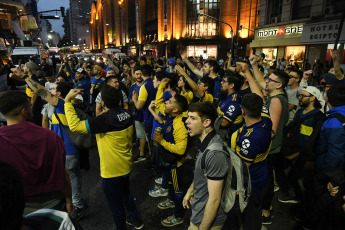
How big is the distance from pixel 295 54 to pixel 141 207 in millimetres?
21062

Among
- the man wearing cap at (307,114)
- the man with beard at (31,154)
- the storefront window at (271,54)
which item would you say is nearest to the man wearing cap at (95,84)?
the man with beard at (31,154)

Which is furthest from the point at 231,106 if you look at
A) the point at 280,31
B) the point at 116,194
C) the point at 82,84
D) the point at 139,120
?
the point at 280,31

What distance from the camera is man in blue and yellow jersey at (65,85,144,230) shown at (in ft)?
9.79

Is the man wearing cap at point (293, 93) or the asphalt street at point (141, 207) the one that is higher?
the man wearing cap at point (293, 93)

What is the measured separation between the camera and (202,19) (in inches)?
1652

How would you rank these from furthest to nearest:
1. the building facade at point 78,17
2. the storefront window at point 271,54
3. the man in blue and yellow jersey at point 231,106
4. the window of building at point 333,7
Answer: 1. the building facade at point 78,17
2. the storefront window at point 271,54
3. the window of building at point 333,7
4. the man in blue and yellow jersey at point 231,106

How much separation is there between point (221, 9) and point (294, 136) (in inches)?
1623

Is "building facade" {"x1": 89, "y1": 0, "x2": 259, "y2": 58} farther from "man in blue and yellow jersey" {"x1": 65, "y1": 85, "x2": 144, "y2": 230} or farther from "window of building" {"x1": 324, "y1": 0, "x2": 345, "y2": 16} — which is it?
"man in blue and yellow jersey" {"x1": 65, "y1": 85, "x2": 144, "y2": 230}

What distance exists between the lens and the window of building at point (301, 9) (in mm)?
18591

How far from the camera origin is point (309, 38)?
1711cm

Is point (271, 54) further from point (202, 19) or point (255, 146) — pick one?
point (255, 146)

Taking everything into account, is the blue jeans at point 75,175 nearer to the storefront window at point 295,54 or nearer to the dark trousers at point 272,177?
the dark trousers at point 272,177

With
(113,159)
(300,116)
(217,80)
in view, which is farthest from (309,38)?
(113,159)

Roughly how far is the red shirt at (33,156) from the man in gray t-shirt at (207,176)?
1500 millimetres
